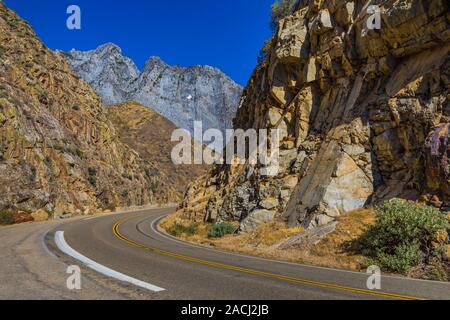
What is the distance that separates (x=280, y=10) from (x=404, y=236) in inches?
1275

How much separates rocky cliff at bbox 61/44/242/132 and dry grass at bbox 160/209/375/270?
114081mm

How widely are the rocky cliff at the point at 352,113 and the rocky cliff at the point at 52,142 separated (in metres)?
20.6

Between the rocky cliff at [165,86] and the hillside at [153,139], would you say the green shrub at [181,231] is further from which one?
the rocky cliff at [165,86]

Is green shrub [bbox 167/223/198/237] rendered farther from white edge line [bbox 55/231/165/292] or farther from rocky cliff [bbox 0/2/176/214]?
rocky cliff [bbox 0/2/176/214]

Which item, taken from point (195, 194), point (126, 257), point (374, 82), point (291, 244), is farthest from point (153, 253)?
point (195, 194)

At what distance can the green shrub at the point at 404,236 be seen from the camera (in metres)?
11.8

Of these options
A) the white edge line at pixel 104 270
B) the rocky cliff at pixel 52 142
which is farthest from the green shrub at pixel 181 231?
the rocky cliff at pixel 52 142

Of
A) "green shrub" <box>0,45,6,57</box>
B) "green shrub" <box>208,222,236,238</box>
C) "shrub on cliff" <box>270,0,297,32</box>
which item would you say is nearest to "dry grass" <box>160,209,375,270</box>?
"green shrub" <box>208,222,236,238</box>

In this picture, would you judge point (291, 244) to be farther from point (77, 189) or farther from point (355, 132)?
point (77, 189)

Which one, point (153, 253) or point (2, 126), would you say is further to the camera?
point (2, 126)

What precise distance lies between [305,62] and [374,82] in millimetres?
6140

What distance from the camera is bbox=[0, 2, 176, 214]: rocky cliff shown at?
3619cm
